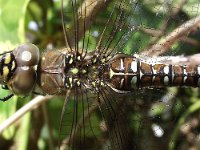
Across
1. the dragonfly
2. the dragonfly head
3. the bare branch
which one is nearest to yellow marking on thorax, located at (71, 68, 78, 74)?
the dragonfly

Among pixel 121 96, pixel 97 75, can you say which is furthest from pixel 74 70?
pixel 121 96

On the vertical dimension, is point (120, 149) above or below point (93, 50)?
below

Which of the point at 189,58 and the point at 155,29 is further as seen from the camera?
the point at 189,58

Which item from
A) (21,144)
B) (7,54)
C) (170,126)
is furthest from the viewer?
(21,144)

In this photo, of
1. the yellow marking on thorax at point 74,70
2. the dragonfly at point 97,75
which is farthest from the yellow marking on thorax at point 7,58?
the yellow marking on thorax at point 74,70

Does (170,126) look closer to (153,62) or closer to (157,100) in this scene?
(157,100)

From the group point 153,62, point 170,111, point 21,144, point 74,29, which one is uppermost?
point 74,29

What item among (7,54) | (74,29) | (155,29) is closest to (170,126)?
(155,29)

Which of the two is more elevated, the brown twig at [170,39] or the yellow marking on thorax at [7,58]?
the brown twig at [170,39]

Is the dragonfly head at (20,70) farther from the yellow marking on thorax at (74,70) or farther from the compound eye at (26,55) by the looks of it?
the yellow marking on thorax at (74,70)
